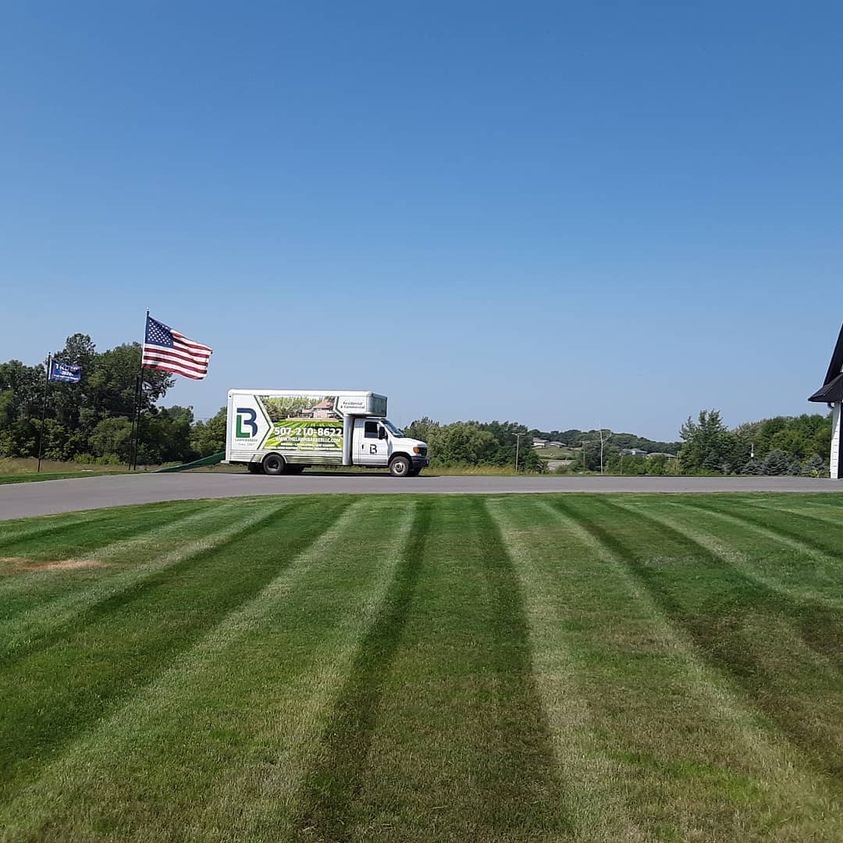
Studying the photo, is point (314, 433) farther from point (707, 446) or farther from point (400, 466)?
point (707, 446)

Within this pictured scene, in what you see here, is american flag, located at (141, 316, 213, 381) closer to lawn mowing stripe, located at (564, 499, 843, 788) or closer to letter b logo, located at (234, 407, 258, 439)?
letter b logo, located at (234, 407, 258, 439)

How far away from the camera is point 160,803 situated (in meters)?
3.60

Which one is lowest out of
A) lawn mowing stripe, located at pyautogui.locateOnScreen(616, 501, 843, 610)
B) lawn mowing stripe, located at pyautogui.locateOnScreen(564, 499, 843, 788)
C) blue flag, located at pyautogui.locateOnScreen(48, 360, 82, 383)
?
lawn mowing stripe, located at pyautogui.locateOnScreen(564, 499, 843, 788)

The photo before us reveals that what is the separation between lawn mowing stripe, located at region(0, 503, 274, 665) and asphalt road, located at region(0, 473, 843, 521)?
4.49m

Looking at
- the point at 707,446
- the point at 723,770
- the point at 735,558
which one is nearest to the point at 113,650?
the point at 723,770

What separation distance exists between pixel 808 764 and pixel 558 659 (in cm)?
199

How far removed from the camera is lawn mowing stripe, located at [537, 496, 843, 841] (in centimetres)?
348

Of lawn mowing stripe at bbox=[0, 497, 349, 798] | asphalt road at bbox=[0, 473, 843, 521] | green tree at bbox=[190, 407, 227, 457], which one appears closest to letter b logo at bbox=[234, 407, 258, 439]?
asphalt road at bbox=[0, 473, 843, 521]

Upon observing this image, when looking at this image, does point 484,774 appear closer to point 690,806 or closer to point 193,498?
point 690,806

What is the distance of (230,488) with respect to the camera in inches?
851

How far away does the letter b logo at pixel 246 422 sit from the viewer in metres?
30.9

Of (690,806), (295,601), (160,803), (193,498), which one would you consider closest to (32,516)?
(193,498)

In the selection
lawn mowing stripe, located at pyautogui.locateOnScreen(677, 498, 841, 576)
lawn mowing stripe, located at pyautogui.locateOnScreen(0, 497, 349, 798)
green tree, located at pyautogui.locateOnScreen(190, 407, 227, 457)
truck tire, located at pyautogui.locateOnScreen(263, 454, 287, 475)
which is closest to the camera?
lawn mowing stripe, located at pyautogui.locateOnScreen(0, 497, 349, 798)

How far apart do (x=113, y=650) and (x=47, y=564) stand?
388cm
